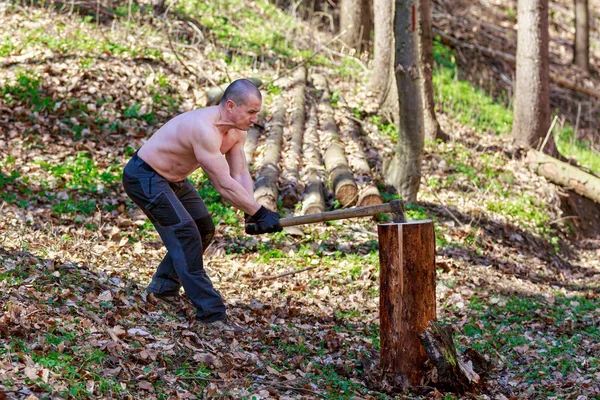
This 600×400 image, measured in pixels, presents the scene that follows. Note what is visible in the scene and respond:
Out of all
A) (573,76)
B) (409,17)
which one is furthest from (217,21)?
(573,76)

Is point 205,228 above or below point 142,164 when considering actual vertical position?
below

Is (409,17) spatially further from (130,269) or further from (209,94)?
(130,269)

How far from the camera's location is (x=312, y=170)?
10398 mm

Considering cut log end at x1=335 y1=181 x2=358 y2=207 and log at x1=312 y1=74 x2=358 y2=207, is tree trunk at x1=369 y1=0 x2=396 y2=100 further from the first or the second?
cut log end at x1=335 y1=181 x2=358 y2=207

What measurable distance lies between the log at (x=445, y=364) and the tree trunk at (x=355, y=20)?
11239 millimetres

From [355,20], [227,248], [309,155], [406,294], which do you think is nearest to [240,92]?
[406,294]

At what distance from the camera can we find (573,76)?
19188 millimetres

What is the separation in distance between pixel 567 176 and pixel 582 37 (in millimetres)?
8747

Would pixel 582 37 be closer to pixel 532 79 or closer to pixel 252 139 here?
pixel 532 79

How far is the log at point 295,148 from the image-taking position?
9.63 meters

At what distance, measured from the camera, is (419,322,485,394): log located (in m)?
5.57

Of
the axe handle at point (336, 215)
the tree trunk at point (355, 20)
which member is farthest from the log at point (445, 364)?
the tree trunk at point (355, 20)

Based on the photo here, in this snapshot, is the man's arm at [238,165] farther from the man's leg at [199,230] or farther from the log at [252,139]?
the log at [252,139]

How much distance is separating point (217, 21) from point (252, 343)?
11080mm
